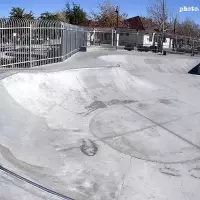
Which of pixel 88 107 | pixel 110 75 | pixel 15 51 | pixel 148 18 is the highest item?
pixel 148 18

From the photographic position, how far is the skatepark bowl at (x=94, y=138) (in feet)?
16.4

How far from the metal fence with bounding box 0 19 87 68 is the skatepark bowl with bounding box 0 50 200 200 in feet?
7.79

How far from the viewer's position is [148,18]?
199 feet

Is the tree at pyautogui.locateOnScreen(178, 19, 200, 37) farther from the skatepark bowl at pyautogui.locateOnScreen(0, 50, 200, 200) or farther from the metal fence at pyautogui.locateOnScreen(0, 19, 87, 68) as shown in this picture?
the skatepark bowl at pyautogui.locateOnScreen(0, 50, 200, 200)

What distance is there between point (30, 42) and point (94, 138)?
6929mm

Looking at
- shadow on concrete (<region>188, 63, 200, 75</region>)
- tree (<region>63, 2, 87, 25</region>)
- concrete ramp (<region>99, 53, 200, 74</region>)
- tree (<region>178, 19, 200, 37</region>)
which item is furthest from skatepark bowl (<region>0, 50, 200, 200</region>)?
tree (<region>178, 19, 200, 37</region>)

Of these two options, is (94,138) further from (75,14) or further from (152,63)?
(75,14)

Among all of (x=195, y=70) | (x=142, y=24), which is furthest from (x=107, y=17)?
(x=195, y=70)

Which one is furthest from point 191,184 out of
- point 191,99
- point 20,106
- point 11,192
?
point 191,99

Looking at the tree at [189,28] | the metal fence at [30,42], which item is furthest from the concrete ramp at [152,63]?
the tree at [189,28]

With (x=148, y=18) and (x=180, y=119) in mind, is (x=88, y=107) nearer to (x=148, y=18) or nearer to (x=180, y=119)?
(x=180, y=119)

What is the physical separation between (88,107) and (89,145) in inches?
122

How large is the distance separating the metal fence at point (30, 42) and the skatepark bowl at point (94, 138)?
93.5 inches

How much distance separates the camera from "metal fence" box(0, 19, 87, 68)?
11812 mm
